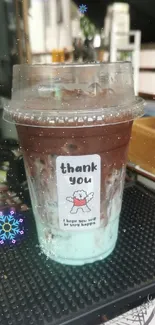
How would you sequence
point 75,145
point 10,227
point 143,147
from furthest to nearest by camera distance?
point 143,147 → point 10,227 → point 75,145

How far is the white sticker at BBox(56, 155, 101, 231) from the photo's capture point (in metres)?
0.42

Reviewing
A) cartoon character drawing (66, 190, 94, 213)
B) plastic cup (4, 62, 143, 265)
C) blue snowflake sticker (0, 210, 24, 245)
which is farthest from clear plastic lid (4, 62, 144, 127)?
blue snowflake sticker (0, 210, 24, 245)

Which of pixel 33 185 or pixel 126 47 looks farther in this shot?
pixel 126 47

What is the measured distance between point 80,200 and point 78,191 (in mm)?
14

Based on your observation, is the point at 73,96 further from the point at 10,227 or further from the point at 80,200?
the point at 10,227

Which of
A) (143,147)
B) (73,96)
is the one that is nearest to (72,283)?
(73,96)

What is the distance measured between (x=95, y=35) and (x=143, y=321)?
25.9 inches

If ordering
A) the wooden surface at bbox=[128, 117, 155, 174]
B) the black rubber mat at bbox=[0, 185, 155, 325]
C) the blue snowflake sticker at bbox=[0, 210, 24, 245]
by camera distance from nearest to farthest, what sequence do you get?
the black rubber mat at bbox=[0, 185, 155, 325]
the blue snowflake sticker at bbox=[0, 210, 24, 245]
the wooden surface at bbox=[128, 117, 155, 174]

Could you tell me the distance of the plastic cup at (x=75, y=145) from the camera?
400mm

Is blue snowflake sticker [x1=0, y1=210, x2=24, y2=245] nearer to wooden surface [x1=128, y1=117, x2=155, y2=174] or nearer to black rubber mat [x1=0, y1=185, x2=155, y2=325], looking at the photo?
black rubber mat [x1=0, y1=185, x2=155, y2=325]

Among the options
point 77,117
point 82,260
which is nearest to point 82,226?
point 82,260

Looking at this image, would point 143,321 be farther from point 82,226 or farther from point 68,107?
point 68,107

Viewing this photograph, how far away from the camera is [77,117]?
1.26 feet

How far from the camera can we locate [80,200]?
1.42 feet
